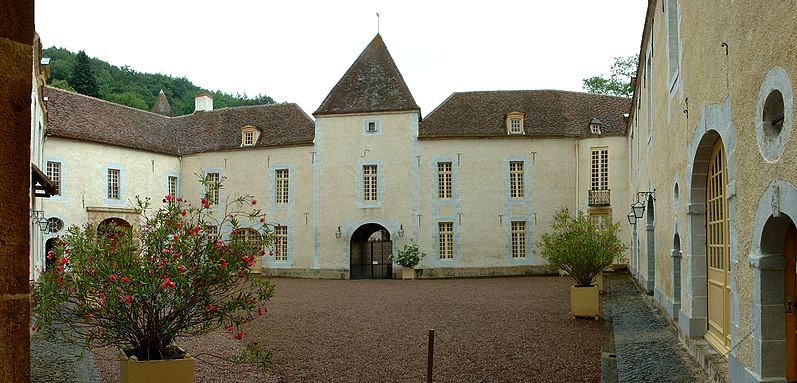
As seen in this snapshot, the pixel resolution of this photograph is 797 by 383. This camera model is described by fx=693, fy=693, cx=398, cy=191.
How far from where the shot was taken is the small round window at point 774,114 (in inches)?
161

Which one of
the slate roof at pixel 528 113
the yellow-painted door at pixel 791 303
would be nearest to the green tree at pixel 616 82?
the slate roof at pixel 528 113

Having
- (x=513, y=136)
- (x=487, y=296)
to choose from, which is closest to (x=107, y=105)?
(x=513, y=136)

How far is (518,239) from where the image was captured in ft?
85.0

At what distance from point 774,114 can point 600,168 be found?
2157 cm

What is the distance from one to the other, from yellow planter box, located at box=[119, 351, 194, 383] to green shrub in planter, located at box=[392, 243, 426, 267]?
2002 cm

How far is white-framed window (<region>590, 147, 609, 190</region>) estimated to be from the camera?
25.6 metres

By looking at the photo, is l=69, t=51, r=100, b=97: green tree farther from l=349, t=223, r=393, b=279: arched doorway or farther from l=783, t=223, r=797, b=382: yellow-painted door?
l=783, t=223, r=797, b=382: yellow-painted door

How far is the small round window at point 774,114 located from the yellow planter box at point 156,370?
453 centimetres

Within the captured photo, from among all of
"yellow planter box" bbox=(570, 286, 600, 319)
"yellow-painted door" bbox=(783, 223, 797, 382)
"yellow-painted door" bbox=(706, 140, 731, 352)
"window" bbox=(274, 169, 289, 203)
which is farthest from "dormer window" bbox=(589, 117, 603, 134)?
"yellow-painted door" bbox=(783, 223, 797, 382)

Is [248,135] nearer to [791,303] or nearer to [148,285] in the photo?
[148,285]

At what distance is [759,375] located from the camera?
4781mm

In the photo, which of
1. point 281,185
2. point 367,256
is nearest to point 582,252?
point 367,256

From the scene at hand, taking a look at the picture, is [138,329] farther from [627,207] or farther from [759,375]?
[627,207]

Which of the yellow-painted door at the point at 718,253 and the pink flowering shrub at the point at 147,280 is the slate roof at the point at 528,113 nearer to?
the yellow-painted door at the point at 718,253
